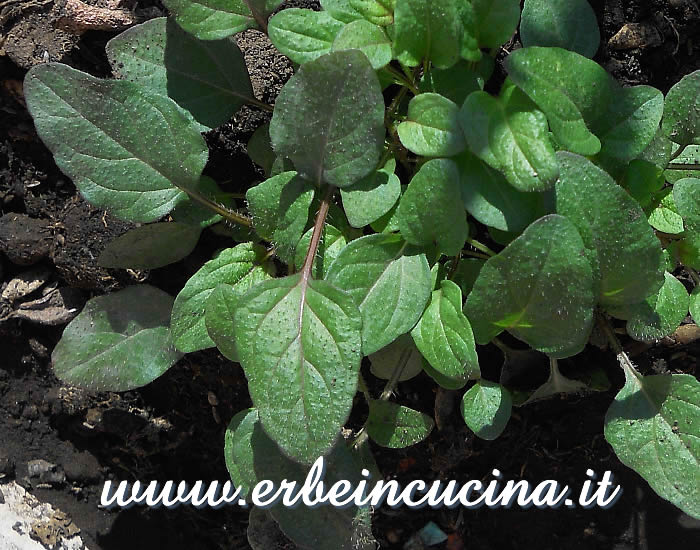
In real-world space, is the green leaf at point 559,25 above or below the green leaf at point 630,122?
above

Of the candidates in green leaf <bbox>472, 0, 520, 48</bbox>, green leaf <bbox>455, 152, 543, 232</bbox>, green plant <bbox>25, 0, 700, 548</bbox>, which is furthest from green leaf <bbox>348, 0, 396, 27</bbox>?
green leaf <bbox>455, 152, 543, 232</bbox>

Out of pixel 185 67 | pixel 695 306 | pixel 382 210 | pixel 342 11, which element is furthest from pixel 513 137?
pixel 185 67

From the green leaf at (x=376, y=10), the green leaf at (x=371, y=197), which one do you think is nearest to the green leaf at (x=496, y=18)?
the green leaf at (x=376, y=10)

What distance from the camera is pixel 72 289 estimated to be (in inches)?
51.0

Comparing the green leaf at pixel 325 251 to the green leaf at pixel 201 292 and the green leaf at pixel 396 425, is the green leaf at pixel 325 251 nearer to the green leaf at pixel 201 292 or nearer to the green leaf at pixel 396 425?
the green leaf at pixel 201 292

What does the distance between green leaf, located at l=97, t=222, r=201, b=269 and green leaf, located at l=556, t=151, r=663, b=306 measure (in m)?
0.55

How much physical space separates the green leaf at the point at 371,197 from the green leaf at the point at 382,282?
3 centimetres

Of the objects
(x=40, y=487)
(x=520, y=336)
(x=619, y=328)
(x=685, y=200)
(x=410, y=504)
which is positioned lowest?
(x=40, y=487)

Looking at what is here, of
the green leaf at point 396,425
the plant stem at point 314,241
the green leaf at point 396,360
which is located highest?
the plant stem at point 314,241

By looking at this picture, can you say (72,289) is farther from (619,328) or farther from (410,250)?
(619,328)

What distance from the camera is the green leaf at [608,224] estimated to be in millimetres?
827

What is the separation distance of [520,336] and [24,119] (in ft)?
3.00

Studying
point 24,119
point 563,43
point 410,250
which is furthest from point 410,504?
point 24,119

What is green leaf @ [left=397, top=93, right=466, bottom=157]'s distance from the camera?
0.87m
